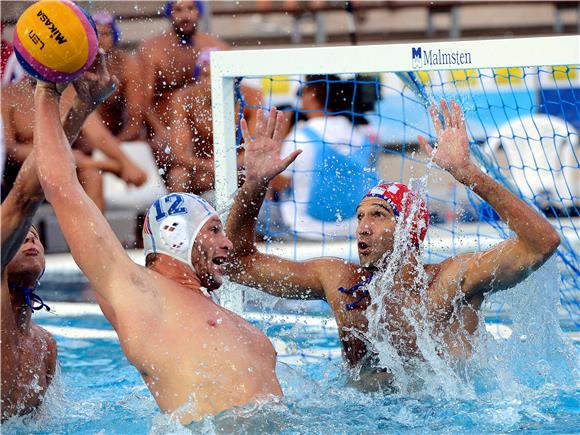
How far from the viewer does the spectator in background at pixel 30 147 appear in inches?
271

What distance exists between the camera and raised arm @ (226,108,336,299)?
3811mm

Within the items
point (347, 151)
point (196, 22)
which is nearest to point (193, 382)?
point (347, 151)

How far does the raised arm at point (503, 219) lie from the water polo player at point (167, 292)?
928 millimetres

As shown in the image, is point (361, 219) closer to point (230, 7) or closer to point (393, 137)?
point (393, 137)

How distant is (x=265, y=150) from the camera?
3816 mm

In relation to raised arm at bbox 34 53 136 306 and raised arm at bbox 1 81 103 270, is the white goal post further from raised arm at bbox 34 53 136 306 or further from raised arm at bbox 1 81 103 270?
raised arm at bbox 34 53 136 306

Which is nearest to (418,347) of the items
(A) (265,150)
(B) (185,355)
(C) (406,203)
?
(C) (406,203)

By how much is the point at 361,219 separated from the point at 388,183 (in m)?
0.20

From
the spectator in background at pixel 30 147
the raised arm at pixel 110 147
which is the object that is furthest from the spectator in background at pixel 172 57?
A: the spectator in background at pixel 30 147

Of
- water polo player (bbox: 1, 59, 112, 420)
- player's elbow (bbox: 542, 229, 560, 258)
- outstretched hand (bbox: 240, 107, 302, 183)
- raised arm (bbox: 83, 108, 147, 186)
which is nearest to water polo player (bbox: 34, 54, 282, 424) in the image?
water polo player (bbox: 1, 59, 112, 420)

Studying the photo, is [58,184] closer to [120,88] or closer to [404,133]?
[404,133]

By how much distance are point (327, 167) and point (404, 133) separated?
1339 millimetres

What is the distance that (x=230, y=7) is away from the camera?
8898 millimetres

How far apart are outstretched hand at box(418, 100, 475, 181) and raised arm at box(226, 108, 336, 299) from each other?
26.7 inches
